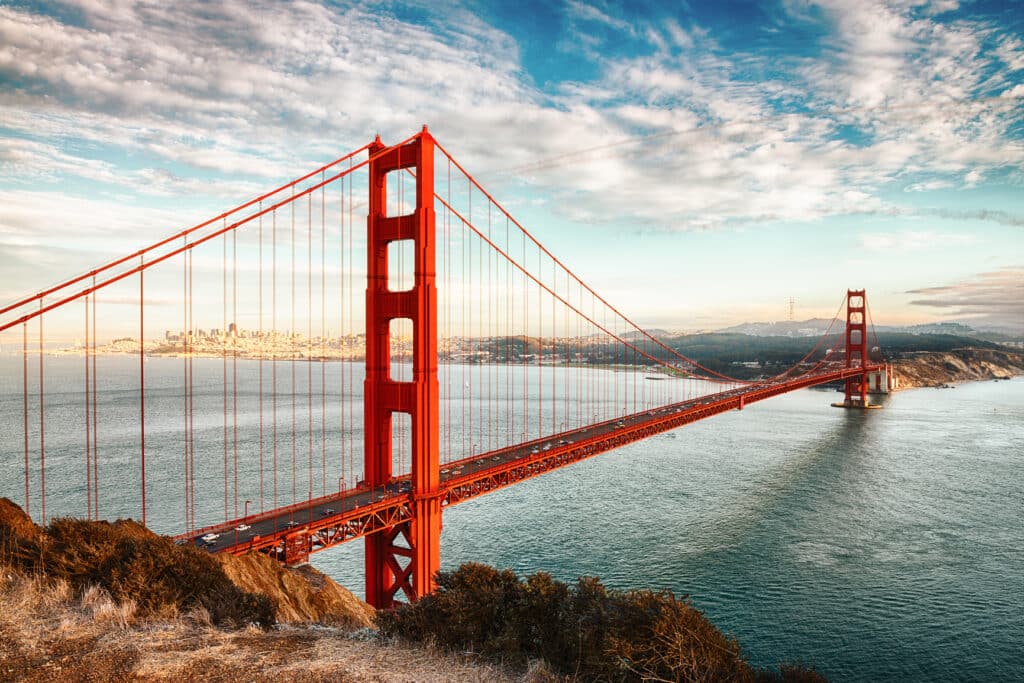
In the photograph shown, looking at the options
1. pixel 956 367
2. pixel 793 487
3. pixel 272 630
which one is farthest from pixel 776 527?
pixel 956 367

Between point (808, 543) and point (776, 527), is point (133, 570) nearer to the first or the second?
point (808, 543)

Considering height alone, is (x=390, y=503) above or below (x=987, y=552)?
above

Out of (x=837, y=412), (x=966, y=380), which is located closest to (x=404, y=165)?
(x=837, y=412)

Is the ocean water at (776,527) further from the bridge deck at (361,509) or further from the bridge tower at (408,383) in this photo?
the bridge tower at (408,383)

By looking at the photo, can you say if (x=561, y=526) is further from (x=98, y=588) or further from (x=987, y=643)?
(x=98, y=588)

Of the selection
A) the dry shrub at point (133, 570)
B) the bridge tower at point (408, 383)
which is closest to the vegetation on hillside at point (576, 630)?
the dry shrub at point (133, 570)

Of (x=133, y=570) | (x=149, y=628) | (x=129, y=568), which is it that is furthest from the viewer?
(x=129, y=568)

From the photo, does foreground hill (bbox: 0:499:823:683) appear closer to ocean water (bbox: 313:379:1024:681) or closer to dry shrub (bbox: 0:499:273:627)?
dry shrub (bbox: 0:499:273:627)
